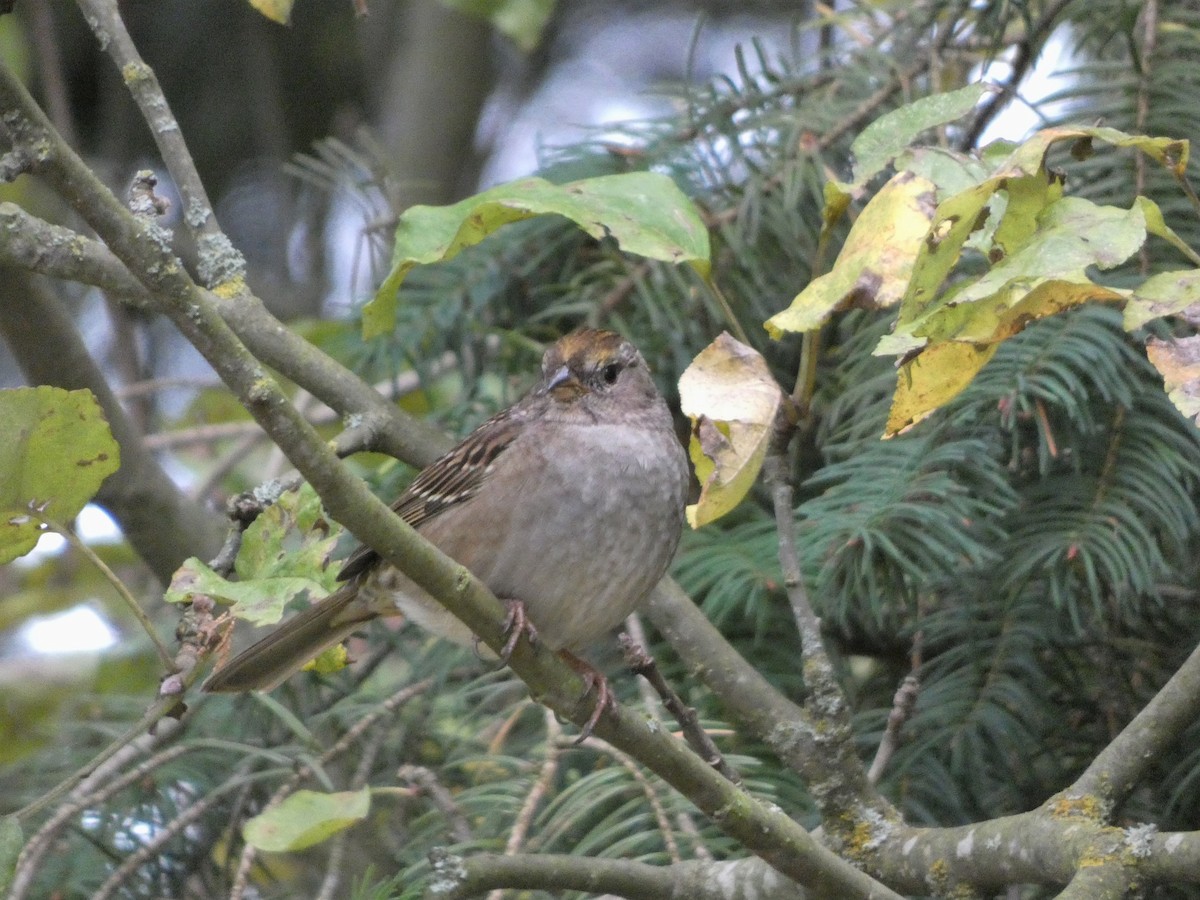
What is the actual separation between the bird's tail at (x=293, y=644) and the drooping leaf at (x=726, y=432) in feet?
2.75

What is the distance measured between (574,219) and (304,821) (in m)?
0.67

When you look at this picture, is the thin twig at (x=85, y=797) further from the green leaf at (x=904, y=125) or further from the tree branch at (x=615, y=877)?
the green leaf at (x=904, y=125)

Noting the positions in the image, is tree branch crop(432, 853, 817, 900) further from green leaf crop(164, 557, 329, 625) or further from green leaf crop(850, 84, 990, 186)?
green leaf crop(850, 84, 990, 186)

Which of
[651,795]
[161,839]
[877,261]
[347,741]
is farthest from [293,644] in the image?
[877,261]

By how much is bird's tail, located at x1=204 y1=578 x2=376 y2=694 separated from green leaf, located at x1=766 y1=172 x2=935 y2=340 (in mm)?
923

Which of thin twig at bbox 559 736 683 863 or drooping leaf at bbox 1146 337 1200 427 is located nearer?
drooping leaf at bbox 1146 337 1200 427

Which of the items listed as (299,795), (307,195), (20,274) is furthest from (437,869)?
(307,195)

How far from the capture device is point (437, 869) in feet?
4.55

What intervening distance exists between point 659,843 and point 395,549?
74 cm

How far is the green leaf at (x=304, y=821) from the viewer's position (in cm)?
124

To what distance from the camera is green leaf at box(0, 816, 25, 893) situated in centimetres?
131

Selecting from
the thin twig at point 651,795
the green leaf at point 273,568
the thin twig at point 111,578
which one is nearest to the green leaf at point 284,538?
the green leaf at point 273,568

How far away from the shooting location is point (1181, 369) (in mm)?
1201

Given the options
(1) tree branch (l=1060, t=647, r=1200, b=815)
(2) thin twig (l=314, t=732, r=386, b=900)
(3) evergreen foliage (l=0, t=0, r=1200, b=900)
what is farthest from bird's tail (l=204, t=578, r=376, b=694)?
(1) tree branch (l=1060, t=647, r=1200, b=815)
